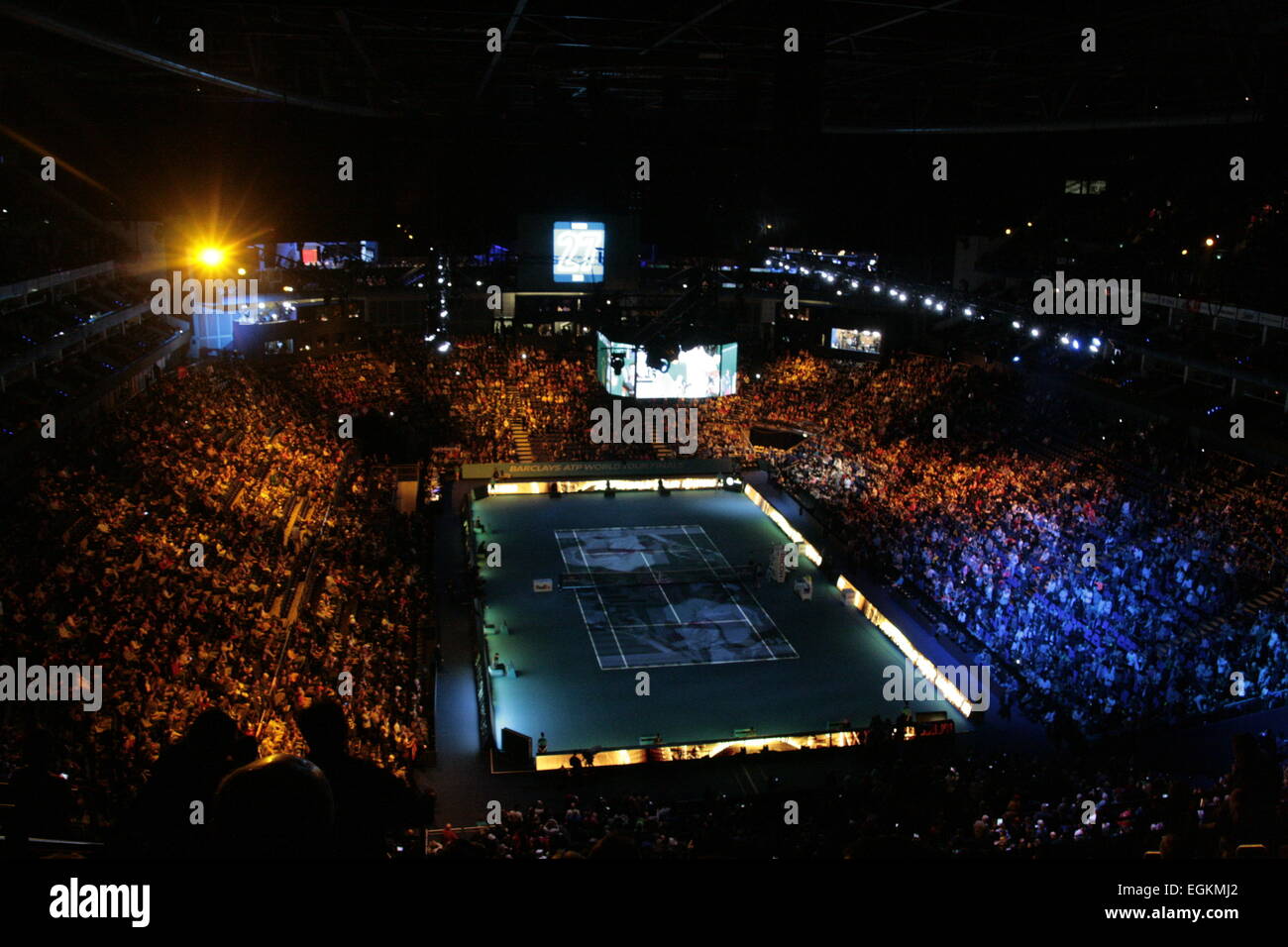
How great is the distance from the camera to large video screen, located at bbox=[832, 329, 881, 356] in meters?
36.8

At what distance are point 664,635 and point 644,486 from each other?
1085 cm

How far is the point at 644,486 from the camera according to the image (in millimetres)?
31000

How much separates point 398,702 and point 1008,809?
346 inches

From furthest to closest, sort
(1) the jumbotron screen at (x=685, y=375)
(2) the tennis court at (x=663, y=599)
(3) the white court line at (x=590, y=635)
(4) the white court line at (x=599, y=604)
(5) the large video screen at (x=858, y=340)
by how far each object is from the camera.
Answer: (5) the large video screen at (x=858, y=340) < (1) the jumbotron screen at (x=685, y=375) < (2) the tennis court at (x=663, y=599) < (4) the white court line at (x=599, y=604) < (3) the white court line at (x=590, y=635)

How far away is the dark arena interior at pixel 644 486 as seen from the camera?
328 inches

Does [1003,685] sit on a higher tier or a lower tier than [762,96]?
lower

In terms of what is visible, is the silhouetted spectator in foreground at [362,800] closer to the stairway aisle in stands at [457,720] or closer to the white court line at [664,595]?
the stairway aisle in stands at [457,720]

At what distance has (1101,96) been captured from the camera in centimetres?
1727

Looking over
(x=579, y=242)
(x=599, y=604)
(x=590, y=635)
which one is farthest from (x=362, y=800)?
(x=579, y=242)

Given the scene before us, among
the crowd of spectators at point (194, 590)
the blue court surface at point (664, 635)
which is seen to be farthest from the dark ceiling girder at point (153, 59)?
the blue court surface at point (664, 635)

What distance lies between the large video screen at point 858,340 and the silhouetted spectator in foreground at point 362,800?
117ft

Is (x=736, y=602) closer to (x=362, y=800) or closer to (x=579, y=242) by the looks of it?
(x=579, y=242)
